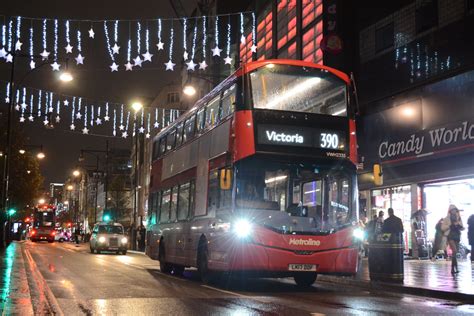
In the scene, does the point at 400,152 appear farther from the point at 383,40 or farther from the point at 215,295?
the point at 215,295

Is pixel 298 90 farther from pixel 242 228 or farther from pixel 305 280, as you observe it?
pixel 305 280

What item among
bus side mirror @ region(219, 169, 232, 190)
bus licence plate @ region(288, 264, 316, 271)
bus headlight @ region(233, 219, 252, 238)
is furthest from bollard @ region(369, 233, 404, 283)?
bus side mirror @ region(219, 169, 232, 190)

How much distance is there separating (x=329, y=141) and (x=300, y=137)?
695mm

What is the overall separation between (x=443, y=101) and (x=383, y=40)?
4836 mm

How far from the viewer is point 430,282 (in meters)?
14.6

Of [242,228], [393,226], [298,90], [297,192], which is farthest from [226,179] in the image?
[393,226]

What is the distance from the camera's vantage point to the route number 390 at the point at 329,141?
44.5ft

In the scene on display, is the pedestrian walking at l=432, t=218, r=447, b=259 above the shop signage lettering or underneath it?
underneath

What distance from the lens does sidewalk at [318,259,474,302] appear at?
1256 cm

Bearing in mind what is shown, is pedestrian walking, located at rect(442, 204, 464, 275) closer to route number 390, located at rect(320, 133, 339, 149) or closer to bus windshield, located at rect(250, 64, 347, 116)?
route number 390, located at rect(320, 133, 339, 149)

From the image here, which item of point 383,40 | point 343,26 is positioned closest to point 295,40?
point 343,26

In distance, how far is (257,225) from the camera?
42.7 ft

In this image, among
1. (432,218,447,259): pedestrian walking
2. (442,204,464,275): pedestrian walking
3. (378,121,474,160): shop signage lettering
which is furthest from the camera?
(432,218,447,259): pedestrian walking

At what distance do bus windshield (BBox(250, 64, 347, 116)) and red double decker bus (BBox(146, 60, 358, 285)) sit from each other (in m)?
0.02
